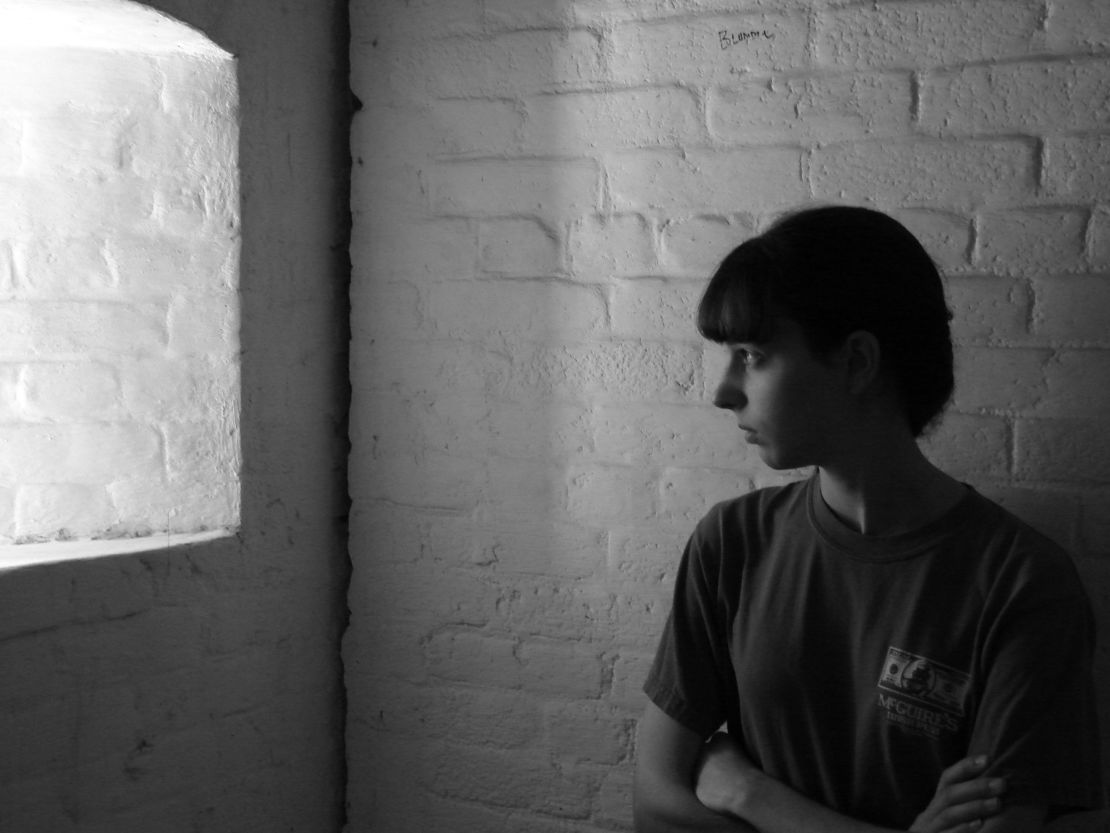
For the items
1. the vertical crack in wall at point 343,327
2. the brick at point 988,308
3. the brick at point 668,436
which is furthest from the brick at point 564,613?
the brick at point 988,308

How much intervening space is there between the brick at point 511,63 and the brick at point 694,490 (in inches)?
25.7

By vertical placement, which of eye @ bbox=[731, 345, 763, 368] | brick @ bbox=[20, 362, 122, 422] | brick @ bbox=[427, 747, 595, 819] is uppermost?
eye @ bbox=[731, 345, 763, 368]

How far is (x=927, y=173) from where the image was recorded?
5.25ft

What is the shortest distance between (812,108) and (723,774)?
97cm

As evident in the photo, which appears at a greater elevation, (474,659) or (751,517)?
(751,517)

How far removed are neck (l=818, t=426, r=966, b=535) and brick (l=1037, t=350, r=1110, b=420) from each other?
27cm

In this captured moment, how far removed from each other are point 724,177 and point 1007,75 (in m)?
0.42

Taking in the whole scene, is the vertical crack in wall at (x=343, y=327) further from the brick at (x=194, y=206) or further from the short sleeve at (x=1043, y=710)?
the short sleeve at (x=1043, y=710)

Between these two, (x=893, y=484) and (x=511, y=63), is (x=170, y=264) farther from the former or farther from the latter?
(x=893, y=484)

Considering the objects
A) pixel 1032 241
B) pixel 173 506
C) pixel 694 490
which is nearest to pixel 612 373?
pixel 694 490

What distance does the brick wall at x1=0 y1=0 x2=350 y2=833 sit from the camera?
1595mm

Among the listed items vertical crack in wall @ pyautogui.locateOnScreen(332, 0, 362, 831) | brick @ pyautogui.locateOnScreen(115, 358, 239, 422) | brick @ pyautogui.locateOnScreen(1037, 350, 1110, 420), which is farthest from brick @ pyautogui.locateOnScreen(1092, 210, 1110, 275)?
brick @ pyautogui.locateOnScreen(115, 358, 239, 422)

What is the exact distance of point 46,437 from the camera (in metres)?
1.80

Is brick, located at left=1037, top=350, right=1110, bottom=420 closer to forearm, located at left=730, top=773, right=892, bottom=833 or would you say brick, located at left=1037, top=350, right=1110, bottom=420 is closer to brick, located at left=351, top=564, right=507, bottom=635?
→ forearm, located at left=730, top=773, right=892, bottom=833
